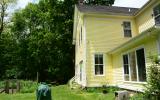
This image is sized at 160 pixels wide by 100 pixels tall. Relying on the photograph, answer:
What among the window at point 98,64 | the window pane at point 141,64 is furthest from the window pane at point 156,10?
the window at point 98,64

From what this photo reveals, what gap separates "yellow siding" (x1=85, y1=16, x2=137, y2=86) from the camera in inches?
725

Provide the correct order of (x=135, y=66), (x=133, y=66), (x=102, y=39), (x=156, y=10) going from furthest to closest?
(x=102, y=39), (x=156, y=10), (x=133, y=66), (x=135, y=66)

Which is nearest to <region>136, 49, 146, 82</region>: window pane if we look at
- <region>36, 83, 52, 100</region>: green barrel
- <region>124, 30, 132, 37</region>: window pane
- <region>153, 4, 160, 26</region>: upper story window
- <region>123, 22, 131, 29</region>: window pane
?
<region>153, 4, 160, 26</region>: upper story window

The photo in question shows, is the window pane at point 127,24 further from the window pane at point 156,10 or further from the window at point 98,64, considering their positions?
the window at point 98,64

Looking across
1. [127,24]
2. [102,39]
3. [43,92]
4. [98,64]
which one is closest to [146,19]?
[127,24]

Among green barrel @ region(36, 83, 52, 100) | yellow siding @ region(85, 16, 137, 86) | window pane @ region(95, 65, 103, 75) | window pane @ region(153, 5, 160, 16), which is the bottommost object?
green barrel @ region(36, 83, 52, 100)

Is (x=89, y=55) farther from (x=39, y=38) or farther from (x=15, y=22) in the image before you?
(x=15, y=22)

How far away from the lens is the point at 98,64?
736 inches

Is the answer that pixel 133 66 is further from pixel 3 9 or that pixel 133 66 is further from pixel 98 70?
pixel 3 9

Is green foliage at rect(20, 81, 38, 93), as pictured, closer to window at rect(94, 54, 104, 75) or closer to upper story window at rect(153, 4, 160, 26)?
window at rect(94, 54, 104, 75)

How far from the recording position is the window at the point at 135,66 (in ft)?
43.6

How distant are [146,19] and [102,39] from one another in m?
3.92

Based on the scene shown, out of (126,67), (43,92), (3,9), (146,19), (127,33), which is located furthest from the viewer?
(3,9)

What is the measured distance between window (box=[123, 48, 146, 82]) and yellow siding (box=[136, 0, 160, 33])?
383 centimetres
